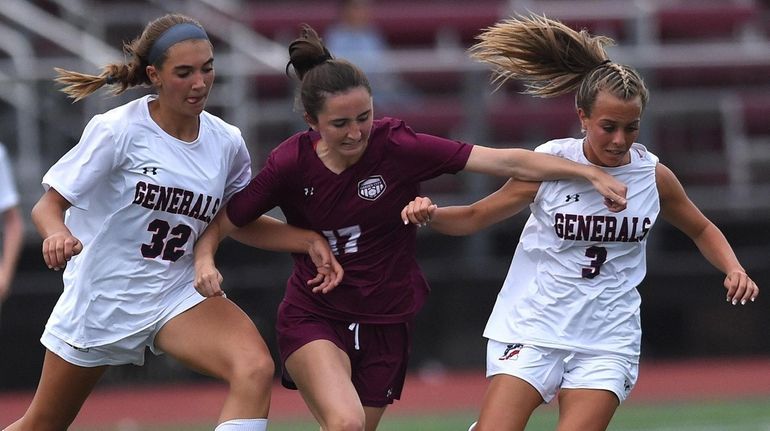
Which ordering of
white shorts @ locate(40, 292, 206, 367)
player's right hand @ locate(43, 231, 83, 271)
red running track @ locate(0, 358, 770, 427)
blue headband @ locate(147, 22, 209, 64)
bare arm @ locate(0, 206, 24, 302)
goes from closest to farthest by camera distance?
1. player's right hand @ locate(43, 231, 83, 271)
2. blue headband @ locate(147, 22, 209, 64)
3. white shorts @ locate(40, 292, 206, 367)
4. bare arm @ locate(0, 206, 24, 302)
5. red running track @ locate(0, 358, 770, 427)

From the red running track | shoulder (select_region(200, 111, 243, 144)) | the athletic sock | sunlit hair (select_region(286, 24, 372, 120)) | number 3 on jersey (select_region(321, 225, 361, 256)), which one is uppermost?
sunlit hair (select_region(286, 24, 372, 120))

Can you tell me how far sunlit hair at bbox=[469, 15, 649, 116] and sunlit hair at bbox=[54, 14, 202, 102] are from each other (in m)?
1.27

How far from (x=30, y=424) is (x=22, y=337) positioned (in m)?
5.70

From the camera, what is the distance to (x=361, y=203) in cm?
563

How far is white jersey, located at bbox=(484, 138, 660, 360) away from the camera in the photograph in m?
5.55

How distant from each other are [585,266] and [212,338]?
151 cm

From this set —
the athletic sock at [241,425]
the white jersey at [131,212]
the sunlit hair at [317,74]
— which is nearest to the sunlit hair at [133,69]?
the white jersey at [131,212]

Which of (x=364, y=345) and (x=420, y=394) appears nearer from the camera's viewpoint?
(x=364, y=345)

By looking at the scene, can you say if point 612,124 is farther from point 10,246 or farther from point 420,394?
point 420,394

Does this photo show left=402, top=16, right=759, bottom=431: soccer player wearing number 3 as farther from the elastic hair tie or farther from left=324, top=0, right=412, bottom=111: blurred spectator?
left=324, top=0, right=412, bottom=111: blurred spectator

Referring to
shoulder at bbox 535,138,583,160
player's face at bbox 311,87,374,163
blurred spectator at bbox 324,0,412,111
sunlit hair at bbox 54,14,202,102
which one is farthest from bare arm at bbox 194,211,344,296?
blurred spectator at bbox 324,0,412,111

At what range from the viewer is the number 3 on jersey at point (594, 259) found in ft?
18.4

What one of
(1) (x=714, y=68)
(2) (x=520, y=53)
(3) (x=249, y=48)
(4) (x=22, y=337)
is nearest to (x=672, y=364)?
(1) (x=714, y=68)

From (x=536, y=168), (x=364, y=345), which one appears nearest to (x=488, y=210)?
(x=536, y=168)
